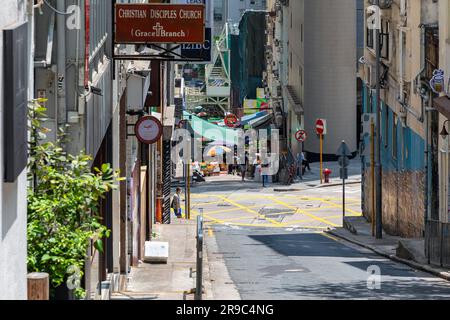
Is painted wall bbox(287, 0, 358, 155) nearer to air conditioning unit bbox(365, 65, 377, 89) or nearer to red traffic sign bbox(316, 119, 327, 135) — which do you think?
red traffic sign bbox(316, 119, 327, 135)

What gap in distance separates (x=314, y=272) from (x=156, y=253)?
503 centimetres

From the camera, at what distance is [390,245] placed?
31562 millimetres

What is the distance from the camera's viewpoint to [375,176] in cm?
3512

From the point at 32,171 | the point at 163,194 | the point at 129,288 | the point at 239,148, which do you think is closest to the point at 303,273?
the point at 129,288

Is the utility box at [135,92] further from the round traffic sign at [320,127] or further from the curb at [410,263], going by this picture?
the round traffic sign at [320,127]

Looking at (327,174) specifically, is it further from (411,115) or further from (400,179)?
(411,115)

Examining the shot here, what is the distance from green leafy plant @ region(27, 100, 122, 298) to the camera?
880 cm

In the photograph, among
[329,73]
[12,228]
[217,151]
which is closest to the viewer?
[12,228]

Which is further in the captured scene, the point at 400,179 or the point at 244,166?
the point at 244,166

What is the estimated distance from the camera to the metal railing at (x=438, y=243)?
2334 cm

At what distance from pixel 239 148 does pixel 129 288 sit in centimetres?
5114

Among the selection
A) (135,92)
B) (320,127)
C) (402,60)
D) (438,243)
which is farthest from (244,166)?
(135,92)

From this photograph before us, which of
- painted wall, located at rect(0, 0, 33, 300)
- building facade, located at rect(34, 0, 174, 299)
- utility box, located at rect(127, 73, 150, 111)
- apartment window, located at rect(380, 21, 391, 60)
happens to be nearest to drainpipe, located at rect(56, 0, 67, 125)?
building facade, located at rect(34, 0, 174, 299)
